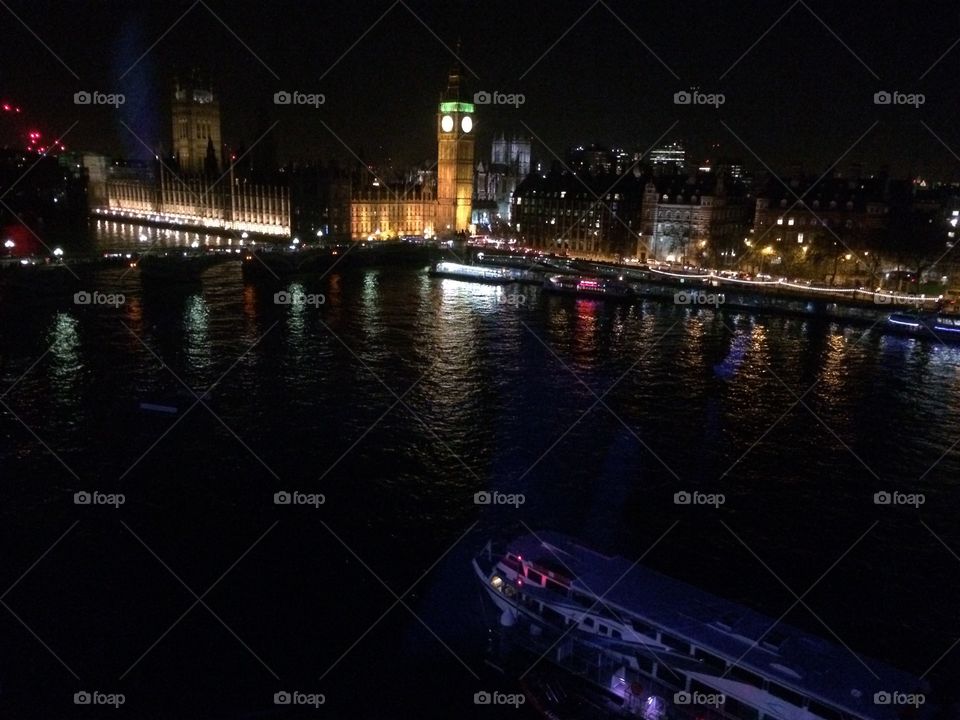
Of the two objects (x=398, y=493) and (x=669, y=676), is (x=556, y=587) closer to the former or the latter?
(x=669, y=676)

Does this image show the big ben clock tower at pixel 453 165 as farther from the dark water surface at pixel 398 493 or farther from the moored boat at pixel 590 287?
the dark water surface at pixel 398 493

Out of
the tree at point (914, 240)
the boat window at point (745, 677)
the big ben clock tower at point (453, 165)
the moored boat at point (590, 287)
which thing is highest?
the big ben clock tower at point (453, 165)

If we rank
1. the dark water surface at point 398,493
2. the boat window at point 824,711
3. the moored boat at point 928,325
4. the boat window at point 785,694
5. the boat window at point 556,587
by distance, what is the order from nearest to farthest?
the boat window at point 824,711
the boat window at point 785,694
the boat window at point 556,587
the dark water surface at point 398,493
the moored boat at point 928,325

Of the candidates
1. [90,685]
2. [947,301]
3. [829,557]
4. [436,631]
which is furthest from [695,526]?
[947,301]

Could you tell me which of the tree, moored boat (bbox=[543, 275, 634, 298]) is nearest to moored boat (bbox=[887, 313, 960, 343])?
the tree

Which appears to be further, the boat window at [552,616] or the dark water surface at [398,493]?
the dark water surface at [398,493]

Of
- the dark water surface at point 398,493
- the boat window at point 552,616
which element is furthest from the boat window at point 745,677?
the dark water surface at point 398,493
